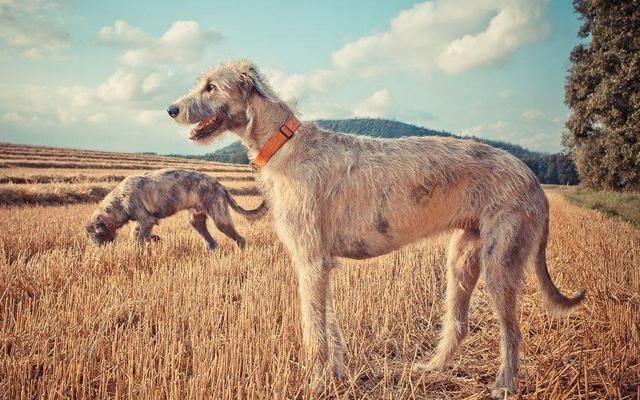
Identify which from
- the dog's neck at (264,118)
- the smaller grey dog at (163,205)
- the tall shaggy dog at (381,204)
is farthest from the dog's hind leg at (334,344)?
the smaller grey dog at (163,205)

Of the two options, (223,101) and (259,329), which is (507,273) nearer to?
(259,329)

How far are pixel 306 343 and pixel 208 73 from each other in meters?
2.65

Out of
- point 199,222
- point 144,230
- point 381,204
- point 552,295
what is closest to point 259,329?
point 381,204

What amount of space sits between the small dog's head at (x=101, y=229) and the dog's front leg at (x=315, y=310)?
22.6 ft

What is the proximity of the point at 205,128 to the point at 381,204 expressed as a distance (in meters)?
1.79

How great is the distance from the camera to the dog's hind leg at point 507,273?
3244mm

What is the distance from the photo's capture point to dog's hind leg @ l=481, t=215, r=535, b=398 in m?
3.24

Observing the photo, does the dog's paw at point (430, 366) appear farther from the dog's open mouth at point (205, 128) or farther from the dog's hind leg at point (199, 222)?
the dog's hind leg at point (199, 222)

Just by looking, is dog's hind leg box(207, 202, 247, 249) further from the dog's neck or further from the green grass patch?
the green grass patch

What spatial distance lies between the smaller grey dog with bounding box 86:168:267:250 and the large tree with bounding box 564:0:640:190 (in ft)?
64.9

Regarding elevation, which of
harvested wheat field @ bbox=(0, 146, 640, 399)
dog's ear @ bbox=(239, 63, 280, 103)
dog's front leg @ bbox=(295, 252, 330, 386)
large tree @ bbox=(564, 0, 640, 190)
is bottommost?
harvested wheat field @ bbox=(0, 146, 640, 399)

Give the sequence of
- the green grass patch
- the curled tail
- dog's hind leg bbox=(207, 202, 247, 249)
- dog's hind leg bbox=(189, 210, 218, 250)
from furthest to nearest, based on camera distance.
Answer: the green grass patch
dog's hind leg bbox=(189, 210, 218, 250)
dog's hind leg bbox=(207, 202, 247, 249)
the curled tail

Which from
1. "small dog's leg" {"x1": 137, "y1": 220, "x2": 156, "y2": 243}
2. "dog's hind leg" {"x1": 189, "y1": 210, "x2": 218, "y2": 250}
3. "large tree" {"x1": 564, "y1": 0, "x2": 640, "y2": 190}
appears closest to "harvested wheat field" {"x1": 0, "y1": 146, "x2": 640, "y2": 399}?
"small dog's leg" {"x1": 137, "y1": 220, "x2": 156, "y2": 243}

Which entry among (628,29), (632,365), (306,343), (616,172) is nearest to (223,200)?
(306,343)
